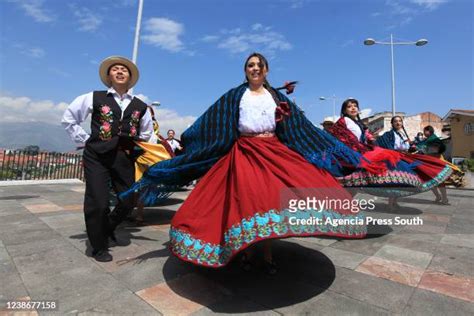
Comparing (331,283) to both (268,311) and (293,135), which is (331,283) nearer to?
(268,311)

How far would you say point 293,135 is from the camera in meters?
3.15

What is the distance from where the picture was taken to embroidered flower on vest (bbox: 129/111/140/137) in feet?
11.6

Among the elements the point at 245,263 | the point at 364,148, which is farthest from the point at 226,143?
the point at 364,148

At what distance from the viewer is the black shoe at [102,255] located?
3.06 metres

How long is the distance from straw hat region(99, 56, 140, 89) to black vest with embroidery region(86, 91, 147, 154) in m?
0.38

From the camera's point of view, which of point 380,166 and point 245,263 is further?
point 380,166

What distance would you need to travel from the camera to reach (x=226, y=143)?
308cm

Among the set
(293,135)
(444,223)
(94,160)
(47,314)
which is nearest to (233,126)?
(293,135)

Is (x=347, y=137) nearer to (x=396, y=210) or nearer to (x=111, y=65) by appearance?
(x=396, y=210)

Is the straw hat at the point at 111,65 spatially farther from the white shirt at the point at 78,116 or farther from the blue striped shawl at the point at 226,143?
the blue striped shawl at the point at 226,143

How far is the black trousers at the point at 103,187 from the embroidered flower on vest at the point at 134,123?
24 cm

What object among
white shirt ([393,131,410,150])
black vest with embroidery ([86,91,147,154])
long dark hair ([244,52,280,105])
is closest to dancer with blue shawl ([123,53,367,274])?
long dark hair ([244,52,280,105])

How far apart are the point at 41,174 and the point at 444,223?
12958mm

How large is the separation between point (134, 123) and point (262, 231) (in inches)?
83.2
